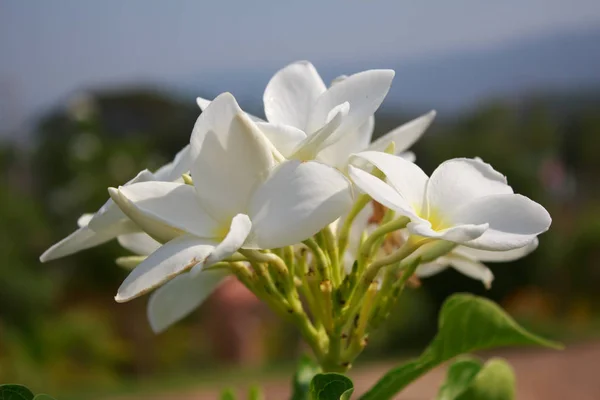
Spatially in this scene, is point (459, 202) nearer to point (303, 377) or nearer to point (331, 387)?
point (331, 387)

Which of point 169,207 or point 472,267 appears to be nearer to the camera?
point 169,207

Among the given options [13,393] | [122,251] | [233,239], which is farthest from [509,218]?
[122,251]

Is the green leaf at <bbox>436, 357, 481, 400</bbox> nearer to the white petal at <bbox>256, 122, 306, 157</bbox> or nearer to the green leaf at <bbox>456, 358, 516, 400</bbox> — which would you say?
the green leaf at <bbox>456, 358, 516, 400</bbox>

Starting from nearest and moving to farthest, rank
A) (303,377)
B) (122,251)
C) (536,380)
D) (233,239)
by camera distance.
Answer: (233,239)
(303,377)
(536,380)
(122,251)

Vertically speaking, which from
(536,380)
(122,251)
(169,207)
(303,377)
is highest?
(169,207)

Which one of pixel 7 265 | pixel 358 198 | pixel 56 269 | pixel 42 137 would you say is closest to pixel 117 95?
pixel 42 137

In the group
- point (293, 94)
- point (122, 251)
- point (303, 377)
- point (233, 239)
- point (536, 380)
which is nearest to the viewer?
point (233, 239)
